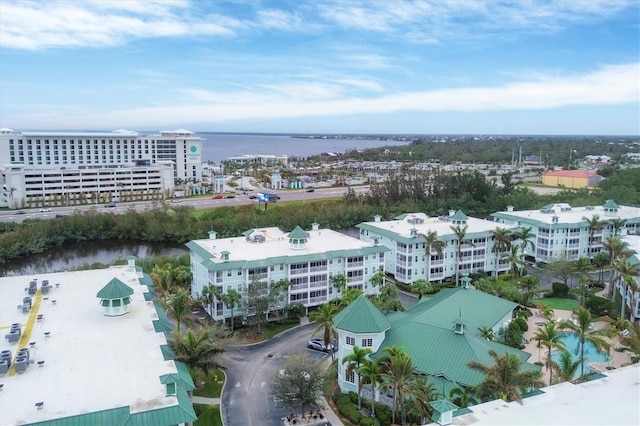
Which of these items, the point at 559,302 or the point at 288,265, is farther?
the point at 559,302

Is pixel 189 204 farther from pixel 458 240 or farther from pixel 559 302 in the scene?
pixel 559 302

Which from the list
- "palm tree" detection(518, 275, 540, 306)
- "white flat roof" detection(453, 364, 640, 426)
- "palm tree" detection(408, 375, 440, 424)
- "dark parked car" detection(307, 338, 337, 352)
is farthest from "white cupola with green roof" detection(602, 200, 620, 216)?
"palm tree" detection(408, 375, 440, 424)

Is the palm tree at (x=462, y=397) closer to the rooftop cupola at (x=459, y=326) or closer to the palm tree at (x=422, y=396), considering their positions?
the palm tree at (x=422, y=396)

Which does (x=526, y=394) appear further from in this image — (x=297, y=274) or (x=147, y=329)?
(x=297, y=274)

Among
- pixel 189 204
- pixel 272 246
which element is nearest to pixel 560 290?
pixel 272 246

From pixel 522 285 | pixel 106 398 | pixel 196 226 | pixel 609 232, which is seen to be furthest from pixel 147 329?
pixel 609 232
